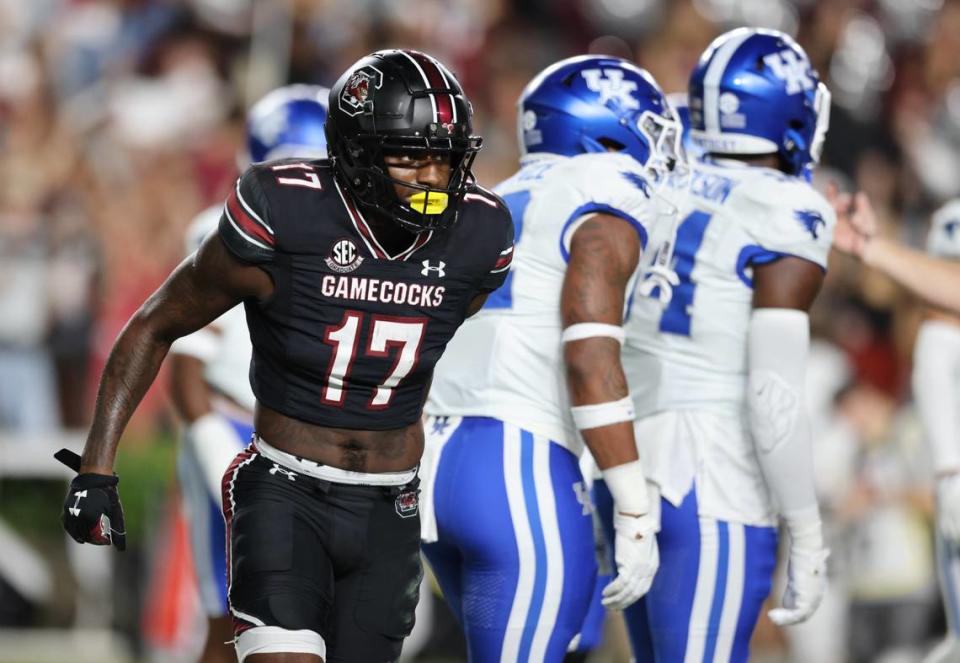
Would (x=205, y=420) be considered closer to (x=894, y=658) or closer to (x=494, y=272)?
(x=494, y=272)

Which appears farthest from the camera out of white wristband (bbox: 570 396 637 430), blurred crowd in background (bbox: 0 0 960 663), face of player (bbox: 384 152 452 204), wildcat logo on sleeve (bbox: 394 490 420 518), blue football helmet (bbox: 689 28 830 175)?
blurred crowd in background (bbox: 0 0 960 663)

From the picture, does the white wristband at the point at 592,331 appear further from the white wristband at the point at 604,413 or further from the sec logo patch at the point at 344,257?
the sec logo patch at the point at 344,257

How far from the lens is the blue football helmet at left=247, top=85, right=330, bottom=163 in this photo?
5.95 m

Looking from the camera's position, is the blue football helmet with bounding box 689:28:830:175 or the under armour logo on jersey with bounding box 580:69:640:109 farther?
the blue football helmet with bounding box 689:28:830:175

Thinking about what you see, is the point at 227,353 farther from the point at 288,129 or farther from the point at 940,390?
the point at 940,390

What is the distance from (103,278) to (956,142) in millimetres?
5500

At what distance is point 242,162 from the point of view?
21.5ft

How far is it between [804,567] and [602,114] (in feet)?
4.71

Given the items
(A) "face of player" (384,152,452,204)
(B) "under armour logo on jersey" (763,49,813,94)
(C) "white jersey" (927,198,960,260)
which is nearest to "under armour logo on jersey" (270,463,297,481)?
(A) "face of player" (384,152,452,204)

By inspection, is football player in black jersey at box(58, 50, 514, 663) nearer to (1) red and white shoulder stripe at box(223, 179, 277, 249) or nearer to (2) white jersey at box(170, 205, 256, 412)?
(1) red and white shoulder stripe at box(223, 179, 277, 249)

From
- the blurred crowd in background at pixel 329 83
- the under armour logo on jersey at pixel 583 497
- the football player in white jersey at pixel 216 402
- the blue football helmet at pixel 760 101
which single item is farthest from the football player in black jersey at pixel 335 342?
the blurred crowd in background at pixel 329 83

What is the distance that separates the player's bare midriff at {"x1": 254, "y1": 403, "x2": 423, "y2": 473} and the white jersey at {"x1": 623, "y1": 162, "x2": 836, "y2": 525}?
0.97 meters

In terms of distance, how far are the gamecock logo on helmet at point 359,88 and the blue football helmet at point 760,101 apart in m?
1.34

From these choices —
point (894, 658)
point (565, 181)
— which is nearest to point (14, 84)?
point (894, 658)
